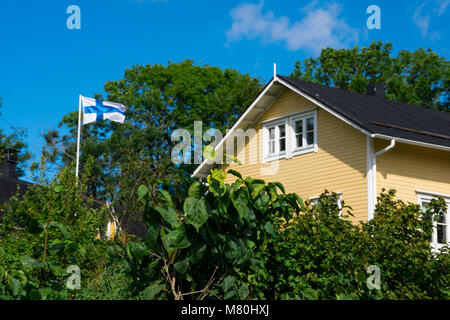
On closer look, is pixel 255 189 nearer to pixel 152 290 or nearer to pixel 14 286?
pixel 152 290

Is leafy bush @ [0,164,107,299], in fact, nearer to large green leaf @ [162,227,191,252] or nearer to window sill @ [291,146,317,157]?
large green leaf @ [162,227,191,252]

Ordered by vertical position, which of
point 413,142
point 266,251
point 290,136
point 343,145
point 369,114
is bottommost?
point 266,251

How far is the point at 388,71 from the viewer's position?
41.2 meters

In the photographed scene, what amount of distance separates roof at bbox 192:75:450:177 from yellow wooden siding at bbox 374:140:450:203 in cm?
51

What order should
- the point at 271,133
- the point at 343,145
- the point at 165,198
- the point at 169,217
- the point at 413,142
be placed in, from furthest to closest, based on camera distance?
the point at 271,133
the point at 343,145
the point at 413,142
the point at 165,198
the point at 169,217

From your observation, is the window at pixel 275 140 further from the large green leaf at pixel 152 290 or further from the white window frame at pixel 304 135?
the large green leaf at pixel 152 290

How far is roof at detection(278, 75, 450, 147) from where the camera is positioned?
18.5 m

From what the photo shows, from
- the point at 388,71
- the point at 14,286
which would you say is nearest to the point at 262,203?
the point at 14,286

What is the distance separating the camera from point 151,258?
273 inches

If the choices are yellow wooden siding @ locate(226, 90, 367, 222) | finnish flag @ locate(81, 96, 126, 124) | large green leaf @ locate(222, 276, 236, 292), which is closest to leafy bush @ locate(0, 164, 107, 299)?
large green leaf @ locate(222, 276, 236, 292)

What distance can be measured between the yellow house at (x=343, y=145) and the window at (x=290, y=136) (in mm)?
32

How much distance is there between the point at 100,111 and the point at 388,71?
20596 millimetres
